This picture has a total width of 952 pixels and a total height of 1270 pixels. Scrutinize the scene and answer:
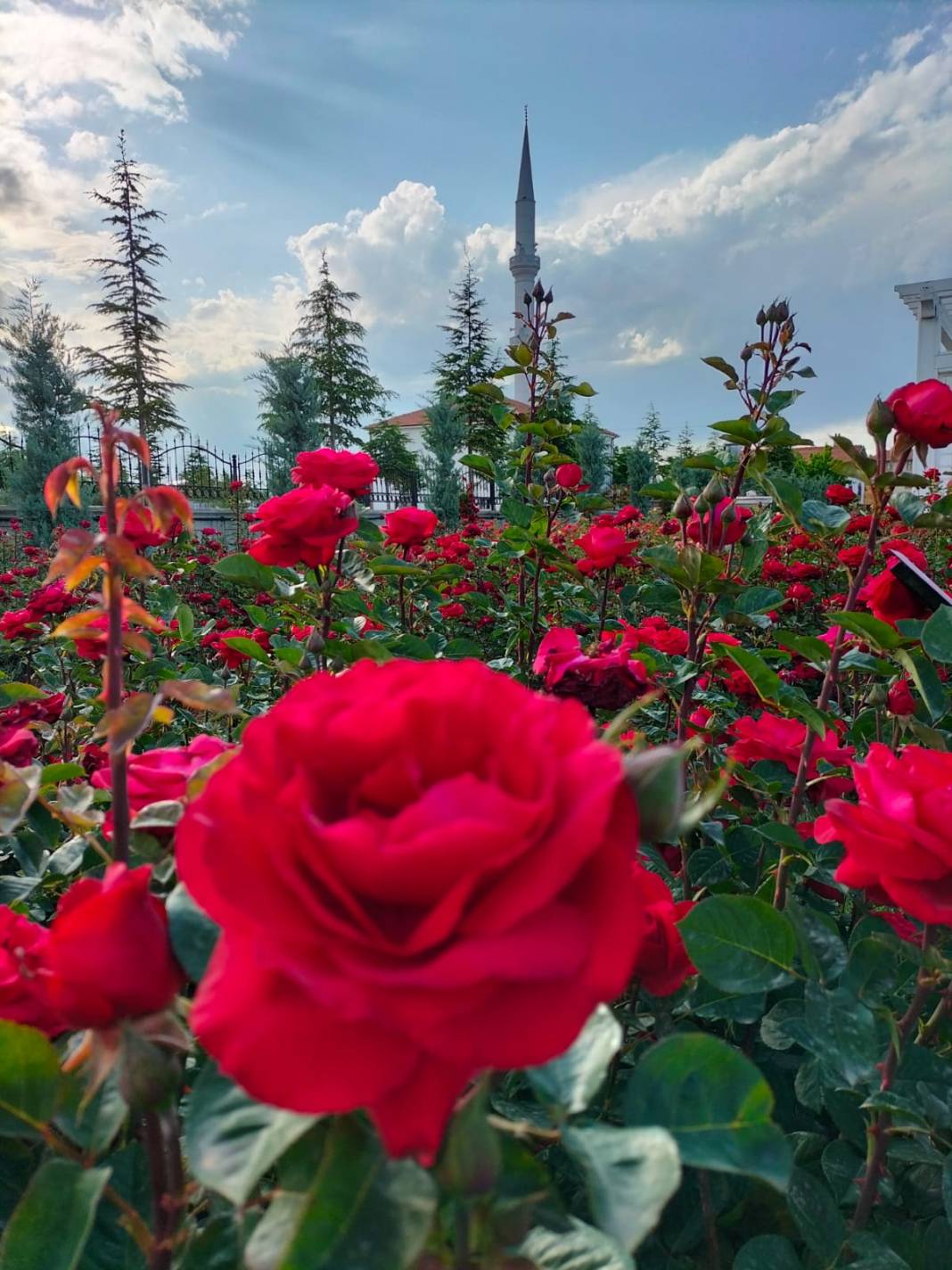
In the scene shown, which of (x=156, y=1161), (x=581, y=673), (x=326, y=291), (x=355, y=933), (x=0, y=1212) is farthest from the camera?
(x=326, y=291)

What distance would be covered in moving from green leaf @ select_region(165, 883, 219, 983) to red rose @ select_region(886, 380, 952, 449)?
0.99m

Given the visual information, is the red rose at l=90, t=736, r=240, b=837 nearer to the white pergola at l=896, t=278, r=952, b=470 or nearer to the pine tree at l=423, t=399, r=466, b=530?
the pine tree at l=423, t=399, r=466, b=530

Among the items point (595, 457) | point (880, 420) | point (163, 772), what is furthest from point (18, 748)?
point (595, 457)

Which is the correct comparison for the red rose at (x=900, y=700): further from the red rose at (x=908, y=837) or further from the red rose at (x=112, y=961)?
the red rose at (x=112, y=961)

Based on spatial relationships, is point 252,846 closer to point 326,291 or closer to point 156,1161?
point 156,1161

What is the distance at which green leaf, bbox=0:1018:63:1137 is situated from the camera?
1.38ft

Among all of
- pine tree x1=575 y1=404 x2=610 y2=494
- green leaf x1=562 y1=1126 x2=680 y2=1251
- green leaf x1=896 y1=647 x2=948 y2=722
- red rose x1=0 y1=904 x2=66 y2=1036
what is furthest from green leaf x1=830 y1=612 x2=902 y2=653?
pine tree x1=575 y1=404 x2=610 y2=494

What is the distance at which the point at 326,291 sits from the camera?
1102 inches

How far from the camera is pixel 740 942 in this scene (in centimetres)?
59

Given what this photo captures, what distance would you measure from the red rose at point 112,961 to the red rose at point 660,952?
1.04 feet

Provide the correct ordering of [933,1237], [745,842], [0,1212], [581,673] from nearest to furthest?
[0,1212]
[933,1237]
[581,673]
[745,842]

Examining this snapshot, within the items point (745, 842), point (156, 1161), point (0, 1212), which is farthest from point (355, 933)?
point (745, 842)

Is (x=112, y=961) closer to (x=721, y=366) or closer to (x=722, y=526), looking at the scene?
(x=722, y=526)

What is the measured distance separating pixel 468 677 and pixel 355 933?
108mm
